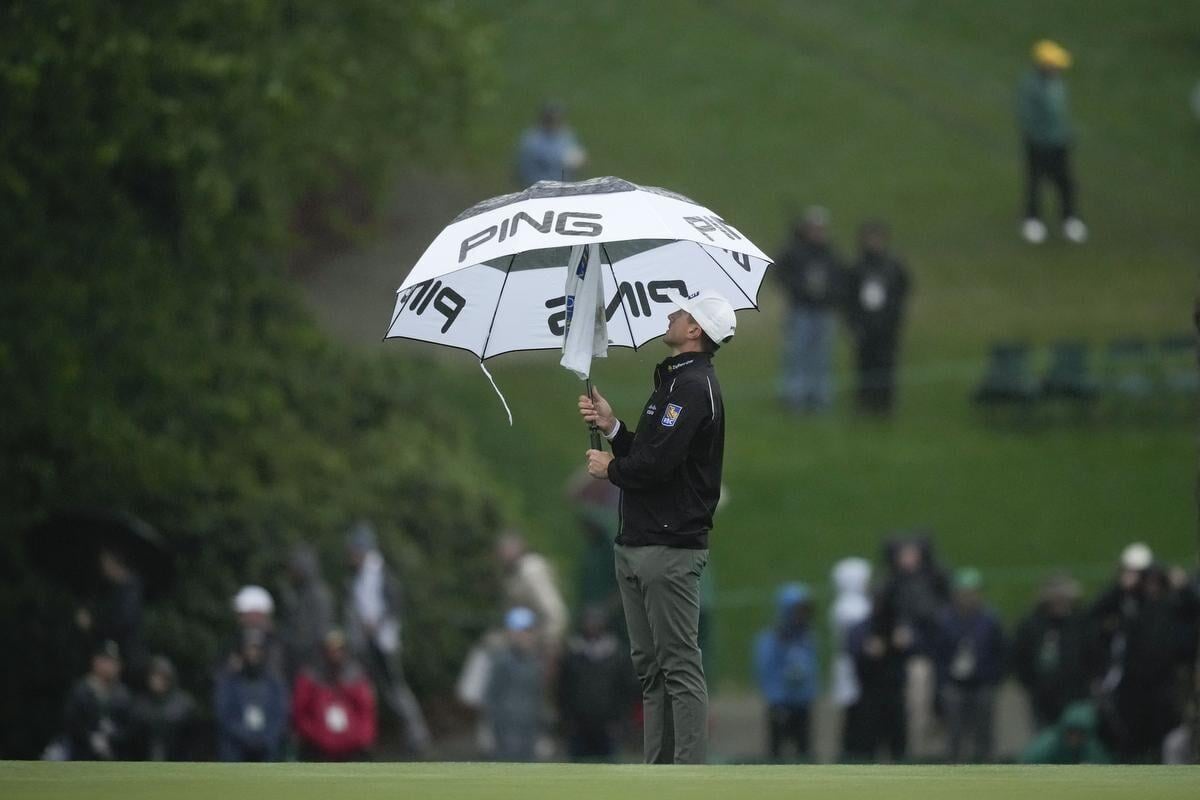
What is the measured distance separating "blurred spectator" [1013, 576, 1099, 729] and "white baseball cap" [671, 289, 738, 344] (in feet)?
28.4

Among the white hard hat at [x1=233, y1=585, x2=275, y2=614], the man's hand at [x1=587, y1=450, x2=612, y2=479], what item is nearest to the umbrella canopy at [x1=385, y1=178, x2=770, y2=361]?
the man's hand at [x1=587, y1=450, x2=612, y2=479]

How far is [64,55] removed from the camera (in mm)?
16516

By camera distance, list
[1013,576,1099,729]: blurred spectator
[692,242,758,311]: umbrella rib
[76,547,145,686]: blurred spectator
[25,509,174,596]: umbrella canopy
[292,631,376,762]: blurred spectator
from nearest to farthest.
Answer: [692,242,758,311]: umbrella rib, [76,547,145,686]: blurred spectator, [292,631,376,762]: blurred spectator, [25,509,174,596]: umbrella canopy, [1013,576,1099,729]: blurred spectator

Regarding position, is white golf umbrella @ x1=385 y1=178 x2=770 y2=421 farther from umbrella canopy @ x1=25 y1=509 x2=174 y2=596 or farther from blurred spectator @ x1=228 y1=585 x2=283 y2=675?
umbrella canopy @ x1=25 y1=509 x2=174 y2=596

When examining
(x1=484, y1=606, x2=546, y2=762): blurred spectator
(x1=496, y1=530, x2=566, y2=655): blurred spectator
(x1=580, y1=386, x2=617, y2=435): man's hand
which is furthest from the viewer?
(x1=496, y1=530, x2=566, y2=655): blurred spectator

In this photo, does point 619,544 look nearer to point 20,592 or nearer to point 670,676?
point 670,676

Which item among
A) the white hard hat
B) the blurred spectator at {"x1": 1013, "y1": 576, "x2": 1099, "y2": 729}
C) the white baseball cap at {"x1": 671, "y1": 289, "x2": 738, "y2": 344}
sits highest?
the white baseball cap at {"x1": 671, "y1": 289, "x2": 738, "y2": 344}

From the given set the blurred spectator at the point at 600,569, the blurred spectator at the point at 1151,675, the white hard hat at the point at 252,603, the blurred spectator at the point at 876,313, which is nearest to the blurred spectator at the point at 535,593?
the blurred spectator at the point at 600,569

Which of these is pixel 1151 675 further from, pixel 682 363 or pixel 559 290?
pixel 682 363

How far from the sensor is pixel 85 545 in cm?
1617

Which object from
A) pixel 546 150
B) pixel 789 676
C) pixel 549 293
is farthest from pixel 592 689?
pixel 546 150

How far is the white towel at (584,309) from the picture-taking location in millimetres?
9062

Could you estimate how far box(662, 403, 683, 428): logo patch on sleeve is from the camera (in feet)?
27.3

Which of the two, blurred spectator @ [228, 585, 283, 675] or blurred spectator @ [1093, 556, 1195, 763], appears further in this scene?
blurred spectator @ [228, 585, 283, 675]
